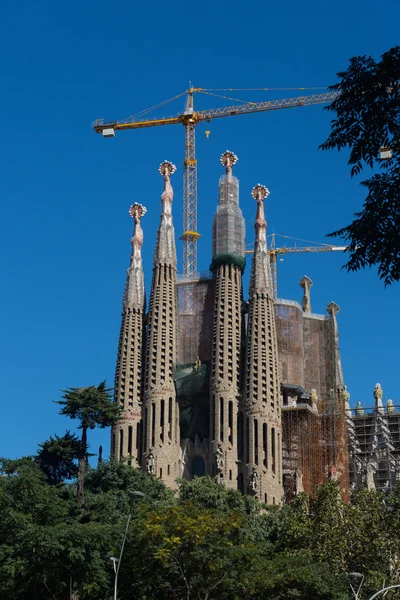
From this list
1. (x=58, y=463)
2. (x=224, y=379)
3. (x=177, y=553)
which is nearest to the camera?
(x=177, y=553)

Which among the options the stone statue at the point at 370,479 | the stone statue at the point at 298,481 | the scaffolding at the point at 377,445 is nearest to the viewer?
the stone statue at the point at 370,479

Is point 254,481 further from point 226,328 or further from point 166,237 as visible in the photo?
point 166,237

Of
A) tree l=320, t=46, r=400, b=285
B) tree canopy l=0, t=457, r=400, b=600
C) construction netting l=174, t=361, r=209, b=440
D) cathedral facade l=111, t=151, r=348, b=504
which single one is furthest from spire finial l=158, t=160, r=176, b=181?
tree l=320, t=46, r=400, b=285

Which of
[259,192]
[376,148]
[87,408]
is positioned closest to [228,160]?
[259,192]

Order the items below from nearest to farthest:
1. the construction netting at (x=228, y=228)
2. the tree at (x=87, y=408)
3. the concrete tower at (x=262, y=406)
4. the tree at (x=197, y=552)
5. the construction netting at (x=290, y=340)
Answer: the tree at (x=197, y=552), the tree at (x=87, y=408), the concrete tower at (x=262, y=406), the construction netting at (x=228, y=228), the construction netting at (x=290, y=340)

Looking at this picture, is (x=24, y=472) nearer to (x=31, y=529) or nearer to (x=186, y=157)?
(x=31, y=529)

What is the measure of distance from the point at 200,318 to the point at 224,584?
159 feet

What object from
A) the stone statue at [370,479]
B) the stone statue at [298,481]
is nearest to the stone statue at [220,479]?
the stone statue at [298,481]

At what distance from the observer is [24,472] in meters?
47.7

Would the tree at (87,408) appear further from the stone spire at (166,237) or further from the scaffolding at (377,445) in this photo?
the scaffolding at (377,445)

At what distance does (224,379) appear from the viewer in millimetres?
81500

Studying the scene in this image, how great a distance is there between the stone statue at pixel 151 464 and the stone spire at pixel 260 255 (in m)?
14.8

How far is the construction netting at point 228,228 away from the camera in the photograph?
8575 cm

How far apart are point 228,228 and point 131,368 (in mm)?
13376
